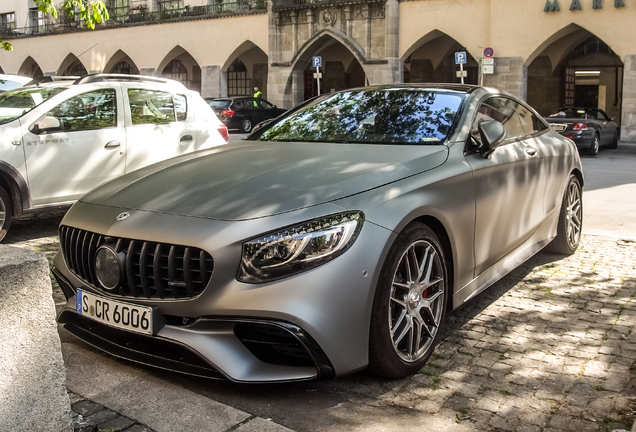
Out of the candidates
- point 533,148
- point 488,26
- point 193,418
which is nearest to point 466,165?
point 533,148

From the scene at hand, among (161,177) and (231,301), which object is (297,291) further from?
(161,177)

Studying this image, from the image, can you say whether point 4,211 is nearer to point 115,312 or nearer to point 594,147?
point 115,312

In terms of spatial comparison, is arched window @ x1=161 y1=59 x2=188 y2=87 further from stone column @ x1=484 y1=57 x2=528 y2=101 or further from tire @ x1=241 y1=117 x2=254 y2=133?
stone column @ x1=484 y1=57 x2=528 y2=101

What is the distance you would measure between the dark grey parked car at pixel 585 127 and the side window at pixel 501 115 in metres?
13.8

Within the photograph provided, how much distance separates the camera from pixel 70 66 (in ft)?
153

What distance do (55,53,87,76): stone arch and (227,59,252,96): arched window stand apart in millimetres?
9967

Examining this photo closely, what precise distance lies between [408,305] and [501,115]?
213cm

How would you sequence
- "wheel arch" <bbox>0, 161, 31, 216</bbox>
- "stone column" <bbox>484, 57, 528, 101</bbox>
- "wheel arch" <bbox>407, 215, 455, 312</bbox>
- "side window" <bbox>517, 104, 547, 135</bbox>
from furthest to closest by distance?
"stone column" <bbox>484, 57, 528, 101</bbox>, "wheel arch" <bbox>0, 161, 31, 216</bbox>, "side window" <bbox>517, 104, 547, 135</bbox>, "wheel arch" <bbox>407, 215, 455, 312</bbox>

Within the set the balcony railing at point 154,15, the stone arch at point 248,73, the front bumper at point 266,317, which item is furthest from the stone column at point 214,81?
the front bumper at point 266,317

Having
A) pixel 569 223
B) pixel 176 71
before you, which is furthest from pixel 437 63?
pixel 569 223

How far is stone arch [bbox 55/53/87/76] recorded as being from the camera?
148 ft

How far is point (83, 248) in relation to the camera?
3779 mm

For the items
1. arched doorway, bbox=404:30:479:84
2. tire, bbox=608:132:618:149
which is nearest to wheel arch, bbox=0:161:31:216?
tire, bbox=608:132:618:149

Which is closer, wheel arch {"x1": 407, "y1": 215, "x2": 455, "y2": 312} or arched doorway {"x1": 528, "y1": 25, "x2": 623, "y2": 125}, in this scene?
wheel arch {"x1": 407, "y1": 215, "x2": 455, "y2": 312}
